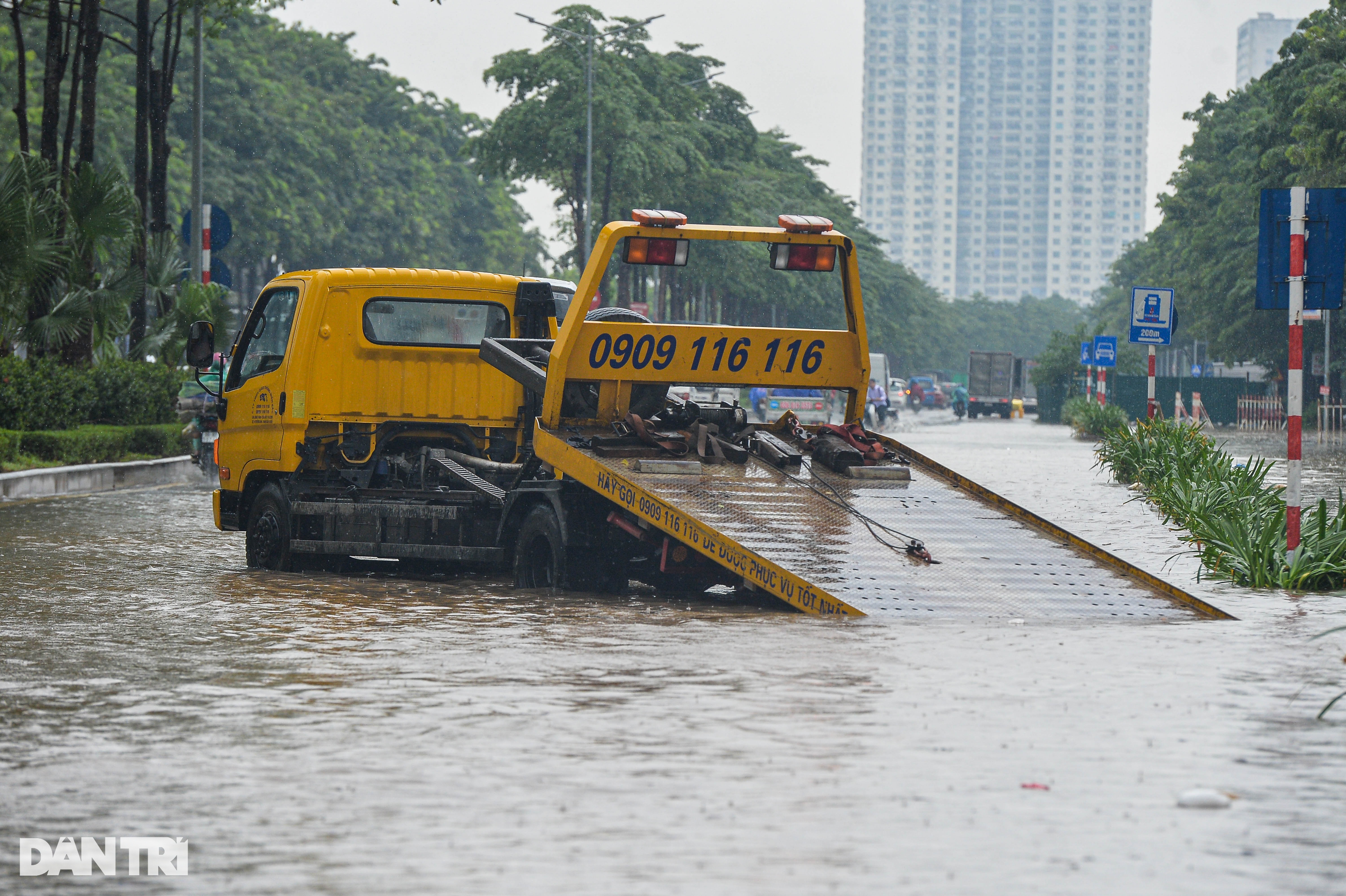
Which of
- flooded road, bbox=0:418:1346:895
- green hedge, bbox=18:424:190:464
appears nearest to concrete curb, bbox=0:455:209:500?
green hedge, bbox=18:424:190:464

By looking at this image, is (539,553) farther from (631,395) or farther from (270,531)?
(270,531)

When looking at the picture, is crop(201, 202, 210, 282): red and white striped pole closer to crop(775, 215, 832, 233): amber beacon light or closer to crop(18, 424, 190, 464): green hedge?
crop(18, 424, 190, 464): green hedge

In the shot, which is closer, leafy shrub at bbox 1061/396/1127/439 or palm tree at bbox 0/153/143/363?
palm tree at bbox 0/153/143/363

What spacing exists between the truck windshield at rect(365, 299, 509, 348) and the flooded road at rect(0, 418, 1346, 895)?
2.64 m

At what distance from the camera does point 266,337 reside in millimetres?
14594

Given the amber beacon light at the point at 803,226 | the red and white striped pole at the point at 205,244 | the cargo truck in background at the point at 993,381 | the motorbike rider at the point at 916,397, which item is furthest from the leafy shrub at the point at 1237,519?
the motorbike rider at the point at 916,397

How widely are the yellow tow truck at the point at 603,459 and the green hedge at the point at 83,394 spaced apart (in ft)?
33.3

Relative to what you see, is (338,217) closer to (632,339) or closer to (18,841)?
(632,339)

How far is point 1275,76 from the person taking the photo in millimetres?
54969

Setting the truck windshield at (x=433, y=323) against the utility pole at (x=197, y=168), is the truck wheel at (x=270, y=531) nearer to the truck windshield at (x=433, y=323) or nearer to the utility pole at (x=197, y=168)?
the truck windshield at (x=433, y=323)

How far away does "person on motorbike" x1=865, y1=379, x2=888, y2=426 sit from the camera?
5778 centimetres

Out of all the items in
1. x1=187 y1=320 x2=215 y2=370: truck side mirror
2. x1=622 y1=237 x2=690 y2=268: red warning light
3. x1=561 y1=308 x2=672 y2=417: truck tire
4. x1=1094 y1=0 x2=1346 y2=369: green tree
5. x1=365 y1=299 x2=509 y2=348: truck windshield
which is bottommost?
x1=561 y1=308 x2=672 y2=417: truck tire

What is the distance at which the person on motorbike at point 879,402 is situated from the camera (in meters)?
57.8

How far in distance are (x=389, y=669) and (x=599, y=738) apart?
2.08m
